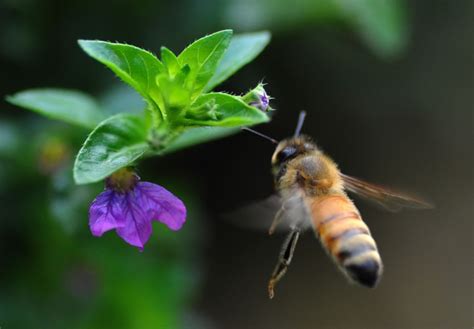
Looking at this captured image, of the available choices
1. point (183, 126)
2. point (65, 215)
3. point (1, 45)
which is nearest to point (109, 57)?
point (183, 126)

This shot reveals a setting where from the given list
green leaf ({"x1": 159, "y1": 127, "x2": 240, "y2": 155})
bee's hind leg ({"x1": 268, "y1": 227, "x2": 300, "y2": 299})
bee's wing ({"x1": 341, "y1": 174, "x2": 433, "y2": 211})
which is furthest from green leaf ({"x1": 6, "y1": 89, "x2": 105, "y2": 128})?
bee's wing ({"x1": 341, "y1": 174, "x2": 433, "y2": 211})

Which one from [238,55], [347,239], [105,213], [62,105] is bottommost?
[105,213]

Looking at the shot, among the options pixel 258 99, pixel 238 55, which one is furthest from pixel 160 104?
pixel 238 55

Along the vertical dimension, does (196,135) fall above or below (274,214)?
above

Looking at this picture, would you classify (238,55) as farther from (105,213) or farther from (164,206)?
(105,213)

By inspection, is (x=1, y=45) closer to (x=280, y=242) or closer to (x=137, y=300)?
(x=137, y=300)

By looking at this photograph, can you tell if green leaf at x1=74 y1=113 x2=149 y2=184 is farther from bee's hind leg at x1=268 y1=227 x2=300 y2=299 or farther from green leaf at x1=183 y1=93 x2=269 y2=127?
bee's hind leg at x1=268 y1=227 x2=300 y2=299

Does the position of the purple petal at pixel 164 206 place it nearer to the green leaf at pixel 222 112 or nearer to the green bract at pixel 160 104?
the green bract at pixel 160 104
